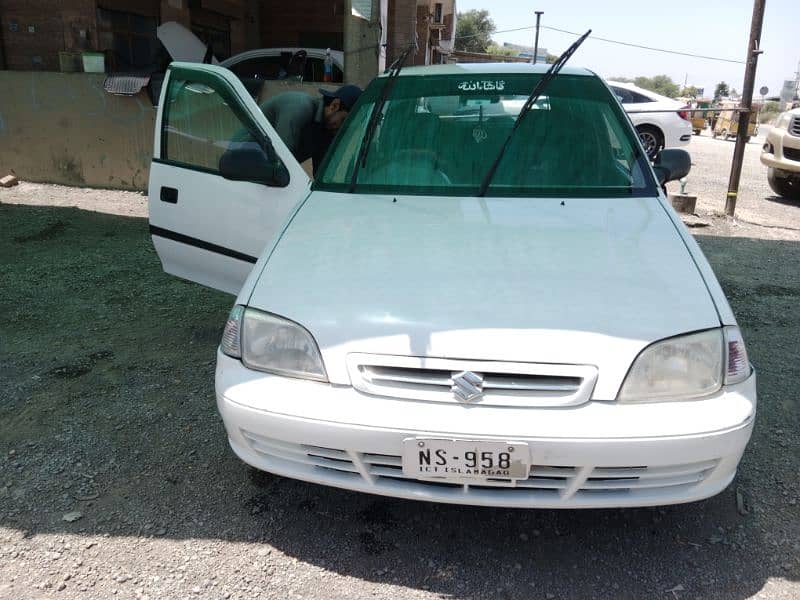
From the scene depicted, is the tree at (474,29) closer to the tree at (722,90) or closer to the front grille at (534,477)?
the tree at (722,90)

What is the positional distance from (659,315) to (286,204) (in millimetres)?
1908

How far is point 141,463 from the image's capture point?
2832 millimetres

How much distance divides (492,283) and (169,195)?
220 cm

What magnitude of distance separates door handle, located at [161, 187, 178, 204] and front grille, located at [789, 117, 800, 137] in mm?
9295

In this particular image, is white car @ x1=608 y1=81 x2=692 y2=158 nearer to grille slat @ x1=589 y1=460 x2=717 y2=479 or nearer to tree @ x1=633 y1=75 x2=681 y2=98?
grille slat @ x1=589 y1=460 x2=717 y2=479

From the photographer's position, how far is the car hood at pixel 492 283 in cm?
205

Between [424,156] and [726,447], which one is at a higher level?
[424,156]

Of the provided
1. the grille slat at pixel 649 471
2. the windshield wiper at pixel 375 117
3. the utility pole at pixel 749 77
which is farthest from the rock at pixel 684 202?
the grille slat at pixel 649 471

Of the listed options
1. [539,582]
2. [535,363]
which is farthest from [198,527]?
[535,363]

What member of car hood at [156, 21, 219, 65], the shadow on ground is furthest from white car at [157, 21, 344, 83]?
the shadow on ground

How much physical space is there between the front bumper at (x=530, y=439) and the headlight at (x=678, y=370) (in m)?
0.04

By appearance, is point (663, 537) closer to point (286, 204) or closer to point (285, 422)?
point (285, 422)

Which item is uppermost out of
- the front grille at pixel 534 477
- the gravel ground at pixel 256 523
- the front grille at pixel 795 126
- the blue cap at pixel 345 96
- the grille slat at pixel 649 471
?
the blue cap at pixel 345 96

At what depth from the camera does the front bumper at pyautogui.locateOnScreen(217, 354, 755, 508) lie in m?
1.93
